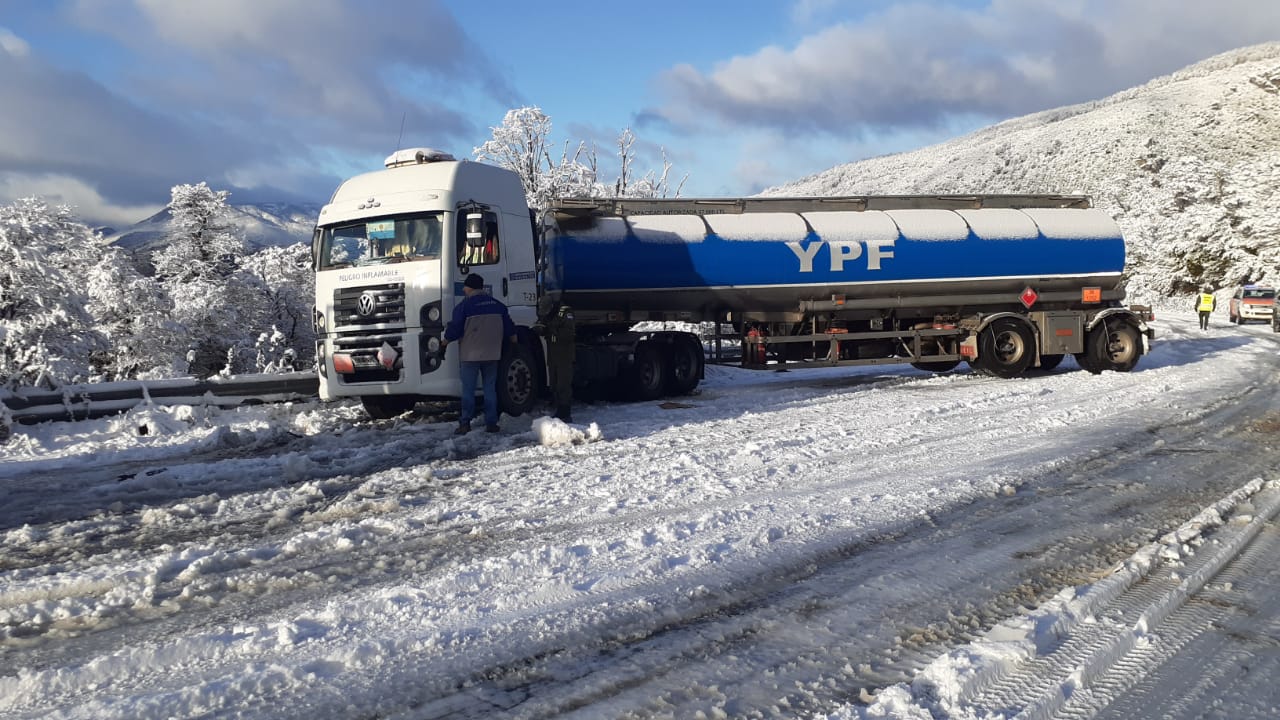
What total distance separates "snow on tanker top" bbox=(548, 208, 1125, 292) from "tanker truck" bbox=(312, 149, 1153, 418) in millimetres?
28

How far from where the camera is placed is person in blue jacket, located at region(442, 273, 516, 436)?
989 centimetres

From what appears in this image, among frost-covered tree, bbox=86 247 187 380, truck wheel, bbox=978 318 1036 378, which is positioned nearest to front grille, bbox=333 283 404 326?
truck wheel, bbox=978 318 1036 378

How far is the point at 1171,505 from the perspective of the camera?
20.7 ft

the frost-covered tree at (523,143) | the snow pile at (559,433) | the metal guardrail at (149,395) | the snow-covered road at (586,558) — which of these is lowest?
the snow-covered road at (586,558)

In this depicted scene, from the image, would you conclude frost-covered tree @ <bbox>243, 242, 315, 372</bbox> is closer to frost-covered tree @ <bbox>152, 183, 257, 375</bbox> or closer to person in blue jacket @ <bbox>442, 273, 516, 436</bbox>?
frost-covered tree @ <bbox>152, 183, 257, 375</bbox>

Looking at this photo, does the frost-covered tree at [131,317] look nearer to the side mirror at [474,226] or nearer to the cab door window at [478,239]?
the cab door window at [478,239]

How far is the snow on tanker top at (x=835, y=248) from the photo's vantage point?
14023 millimetres

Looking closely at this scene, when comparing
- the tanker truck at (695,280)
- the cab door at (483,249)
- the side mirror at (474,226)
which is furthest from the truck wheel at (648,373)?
the side mirror at (474,226)

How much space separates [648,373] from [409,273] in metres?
4.92

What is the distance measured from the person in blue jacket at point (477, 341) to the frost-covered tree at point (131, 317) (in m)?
19.1

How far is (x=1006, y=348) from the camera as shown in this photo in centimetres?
1655

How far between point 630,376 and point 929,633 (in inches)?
407

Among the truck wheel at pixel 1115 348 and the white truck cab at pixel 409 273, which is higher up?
the white truck cab at pixel 409 273

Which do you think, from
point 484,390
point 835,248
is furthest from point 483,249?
point 835,248
